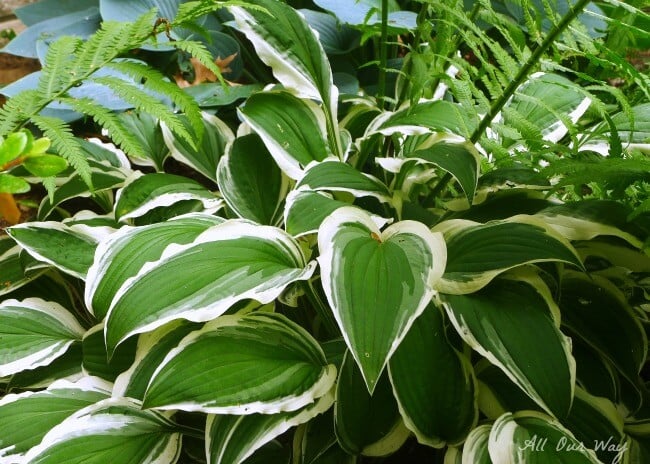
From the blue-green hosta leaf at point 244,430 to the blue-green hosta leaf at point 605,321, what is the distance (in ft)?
1.40

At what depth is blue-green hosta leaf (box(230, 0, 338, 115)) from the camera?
0.98m

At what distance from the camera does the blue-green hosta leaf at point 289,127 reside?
99 cm

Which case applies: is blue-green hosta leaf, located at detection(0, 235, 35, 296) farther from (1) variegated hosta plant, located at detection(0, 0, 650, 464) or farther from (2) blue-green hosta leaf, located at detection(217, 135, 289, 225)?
(2) blue-green hosta leaf, located at detection(217, 135, 289, 225)

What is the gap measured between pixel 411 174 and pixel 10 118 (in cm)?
68

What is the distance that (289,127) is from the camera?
3.42ft

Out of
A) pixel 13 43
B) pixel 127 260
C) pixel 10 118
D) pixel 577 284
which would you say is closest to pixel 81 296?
pixel 127 260

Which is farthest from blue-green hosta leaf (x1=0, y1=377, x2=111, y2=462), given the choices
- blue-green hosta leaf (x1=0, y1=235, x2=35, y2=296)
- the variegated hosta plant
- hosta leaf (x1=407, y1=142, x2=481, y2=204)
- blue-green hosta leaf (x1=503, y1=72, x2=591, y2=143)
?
blue-green hosta leaf (x1=503, y1=72, x2=591, y2=143)

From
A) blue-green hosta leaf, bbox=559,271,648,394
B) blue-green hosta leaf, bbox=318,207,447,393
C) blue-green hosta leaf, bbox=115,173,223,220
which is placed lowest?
blue-green hosta leaf, bbox=115,173,223,220

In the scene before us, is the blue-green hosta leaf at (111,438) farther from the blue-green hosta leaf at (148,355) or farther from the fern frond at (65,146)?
the fern frond at (65,146)

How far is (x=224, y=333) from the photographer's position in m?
0.75

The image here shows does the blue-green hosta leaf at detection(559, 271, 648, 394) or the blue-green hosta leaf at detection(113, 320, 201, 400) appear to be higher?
the blue-green hosta leaf at detection(559, 271, 648, 394)

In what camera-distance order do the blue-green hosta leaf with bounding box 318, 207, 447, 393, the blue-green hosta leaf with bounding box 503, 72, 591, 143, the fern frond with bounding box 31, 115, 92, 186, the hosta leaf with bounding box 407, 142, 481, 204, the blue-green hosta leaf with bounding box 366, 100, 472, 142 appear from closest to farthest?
the blue-green hosta leaf with bounding box 318, 207, 447, 393 → the fern frond with bounding box 31, 115, 92, 186 → the hosta leaf with bounding box 407, 142, 481, 204 → the blue-green hosta leaf with bounding box 366, 100, 472, 142 → the blue-green hosta leaf with bounding box 503, 72, 591, 143

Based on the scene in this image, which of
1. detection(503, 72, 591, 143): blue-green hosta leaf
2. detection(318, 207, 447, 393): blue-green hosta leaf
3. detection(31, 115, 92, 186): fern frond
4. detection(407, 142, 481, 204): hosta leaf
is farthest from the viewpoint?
detection(503, 72, 591, 143): blue-green hosta leaf

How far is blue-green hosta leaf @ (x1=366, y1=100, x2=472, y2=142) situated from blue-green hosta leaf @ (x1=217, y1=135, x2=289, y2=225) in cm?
21
